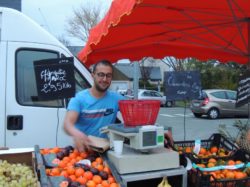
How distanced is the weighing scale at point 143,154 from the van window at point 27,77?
2157 millimetres

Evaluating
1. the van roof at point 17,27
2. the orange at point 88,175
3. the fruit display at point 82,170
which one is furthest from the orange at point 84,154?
the van roof at point 17,27

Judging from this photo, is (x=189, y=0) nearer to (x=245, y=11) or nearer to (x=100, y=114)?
(x=245, y=11)

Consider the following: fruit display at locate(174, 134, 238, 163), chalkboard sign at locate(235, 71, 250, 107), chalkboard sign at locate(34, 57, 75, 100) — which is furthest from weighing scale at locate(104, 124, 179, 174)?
chalkboard sign at locate(235, 71, 250, 107)

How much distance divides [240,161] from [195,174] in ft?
2.23

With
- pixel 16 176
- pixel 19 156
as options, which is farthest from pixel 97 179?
pixel 19 156

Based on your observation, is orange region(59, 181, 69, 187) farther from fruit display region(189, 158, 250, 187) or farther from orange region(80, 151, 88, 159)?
fruit display region(189, 158, 250, 187)

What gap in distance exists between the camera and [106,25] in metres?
2.99

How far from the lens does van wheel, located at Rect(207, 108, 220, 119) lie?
58.9 feet

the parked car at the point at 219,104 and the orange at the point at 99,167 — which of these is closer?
the orange at the point at 99,167

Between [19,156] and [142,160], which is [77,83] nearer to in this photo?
[19,156]

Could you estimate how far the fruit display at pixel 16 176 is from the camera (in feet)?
8.02

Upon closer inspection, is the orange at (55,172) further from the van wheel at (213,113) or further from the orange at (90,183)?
the van wheel at (213,113)

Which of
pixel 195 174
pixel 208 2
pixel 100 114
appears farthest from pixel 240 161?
pixel 208 2

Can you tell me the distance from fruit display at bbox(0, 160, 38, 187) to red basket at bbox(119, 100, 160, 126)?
792 millimetres
